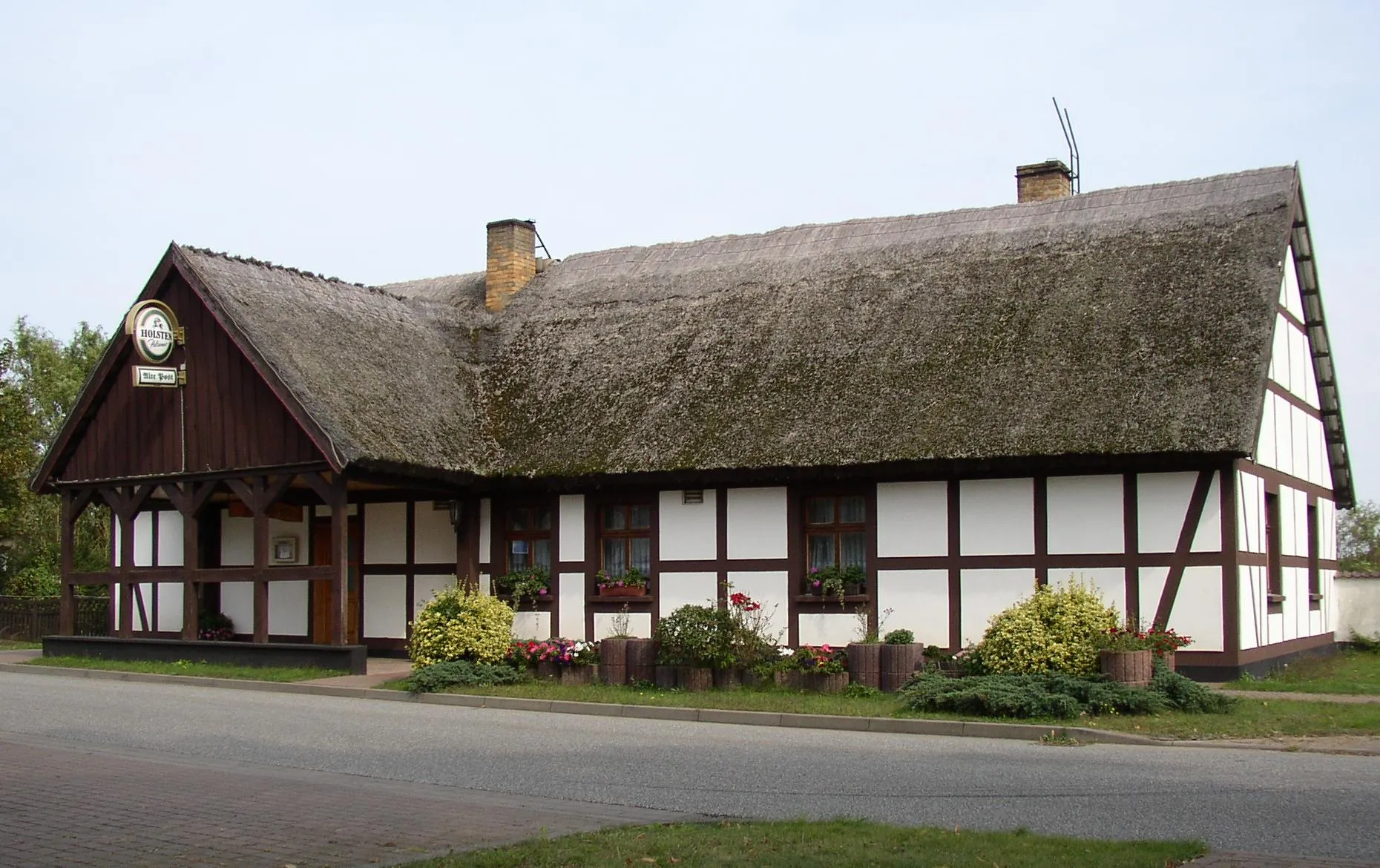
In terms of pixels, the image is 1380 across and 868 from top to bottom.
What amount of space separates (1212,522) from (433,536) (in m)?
12.9

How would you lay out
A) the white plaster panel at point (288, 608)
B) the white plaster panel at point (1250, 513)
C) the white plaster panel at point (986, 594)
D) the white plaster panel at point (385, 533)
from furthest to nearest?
the white plaster panel at point (288, 608) < the white plaster panel at point (385, 533) < the white plaster panel at point (986, 594) < the white plaster panel at point (1250, 513)

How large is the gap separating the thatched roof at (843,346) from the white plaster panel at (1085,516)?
88 cm

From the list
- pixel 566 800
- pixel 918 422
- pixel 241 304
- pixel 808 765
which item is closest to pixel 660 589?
pixel 918 422

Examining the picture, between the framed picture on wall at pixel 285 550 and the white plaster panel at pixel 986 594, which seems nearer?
the white plaster panel at pixel 986 594

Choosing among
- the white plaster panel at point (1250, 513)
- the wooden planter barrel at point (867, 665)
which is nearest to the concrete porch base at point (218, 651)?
the wooden planter barrel at point (867, 665)

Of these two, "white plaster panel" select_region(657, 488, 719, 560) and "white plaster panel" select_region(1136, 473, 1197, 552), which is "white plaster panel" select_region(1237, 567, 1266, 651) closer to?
"white plaster panel" select_region(1136, 473, 1197, 552)

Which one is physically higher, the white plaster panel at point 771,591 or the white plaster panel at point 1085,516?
the white plaster panel at point 1085,516

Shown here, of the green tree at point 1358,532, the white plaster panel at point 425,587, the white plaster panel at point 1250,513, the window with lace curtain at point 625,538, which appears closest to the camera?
the white plaster panel at point 1250,513

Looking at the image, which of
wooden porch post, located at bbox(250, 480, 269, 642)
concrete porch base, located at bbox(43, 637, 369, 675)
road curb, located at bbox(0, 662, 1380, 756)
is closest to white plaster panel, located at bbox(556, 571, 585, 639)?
concrete porch base, located at bbox(43, 637, 369, 675)

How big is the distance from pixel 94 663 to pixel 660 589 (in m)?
9.41

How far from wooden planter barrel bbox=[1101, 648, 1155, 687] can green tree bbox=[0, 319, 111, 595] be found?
2140 centimetres

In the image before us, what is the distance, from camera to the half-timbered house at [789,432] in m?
20.1

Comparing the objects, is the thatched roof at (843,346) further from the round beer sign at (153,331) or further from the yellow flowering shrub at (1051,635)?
the yellow flowering shrub at (1051,635)

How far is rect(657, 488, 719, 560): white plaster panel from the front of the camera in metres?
22.8
